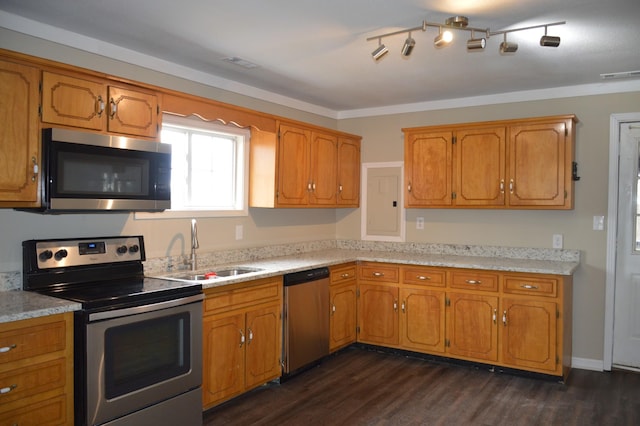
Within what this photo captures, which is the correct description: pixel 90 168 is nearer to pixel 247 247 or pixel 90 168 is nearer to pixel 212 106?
pixel 212 106

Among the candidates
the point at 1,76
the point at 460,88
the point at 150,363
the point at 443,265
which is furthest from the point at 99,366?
the point at 460,88

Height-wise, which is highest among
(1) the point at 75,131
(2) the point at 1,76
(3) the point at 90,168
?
(2) the point at 1,76

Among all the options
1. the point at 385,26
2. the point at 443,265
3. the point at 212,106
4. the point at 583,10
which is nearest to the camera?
the point at 583,10

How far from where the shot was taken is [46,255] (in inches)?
107

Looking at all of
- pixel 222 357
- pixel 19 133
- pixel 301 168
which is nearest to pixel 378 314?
pixel 301 168

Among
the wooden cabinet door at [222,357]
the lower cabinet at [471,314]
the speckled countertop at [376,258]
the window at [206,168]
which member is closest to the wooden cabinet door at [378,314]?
the lower cabinet at [471,314]

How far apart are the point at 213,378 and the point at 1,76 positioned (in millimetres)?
2089

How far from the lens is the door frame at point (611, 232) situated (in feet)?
13.4

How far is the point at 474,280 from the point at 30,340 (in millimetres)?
3245

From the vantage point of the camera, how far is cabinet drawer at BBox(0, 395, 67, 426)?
2125 millimetres

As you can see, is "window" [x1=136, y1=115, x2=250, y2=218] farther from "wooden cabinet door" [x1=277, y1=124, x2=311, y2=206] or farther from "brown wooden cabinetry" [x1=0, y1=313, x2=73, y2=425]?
"brown wooden cabinetry" [x1=0, y1=313, x2=73, y2=425]

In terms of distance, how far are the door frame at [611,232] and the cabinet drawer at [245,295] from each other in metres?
2.80

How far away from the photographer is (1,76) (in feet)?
7.75

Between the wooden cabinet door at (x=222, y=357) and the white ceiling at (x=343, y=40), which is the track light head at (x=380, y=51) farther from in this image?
the wooden cabinet door at (x=222, y=357)
